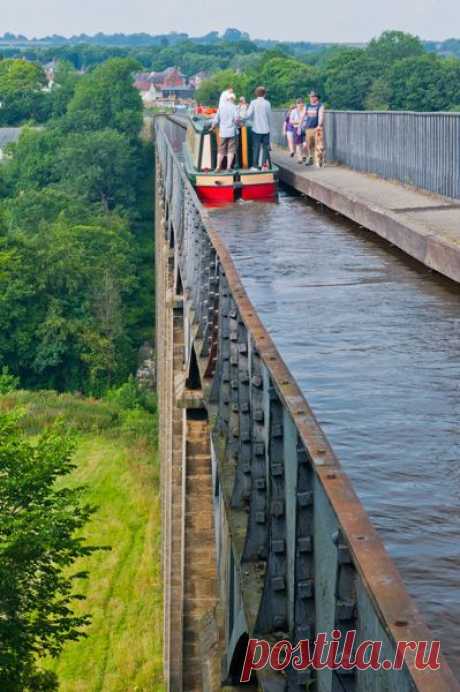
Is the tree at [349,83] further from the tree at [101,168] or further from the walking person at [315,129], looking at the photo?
the walking person at [315,129]

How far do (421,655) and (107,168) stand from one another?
8334cm

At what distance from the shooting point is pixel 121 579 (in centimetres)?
2734

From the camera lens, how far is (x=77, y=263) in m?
58.6

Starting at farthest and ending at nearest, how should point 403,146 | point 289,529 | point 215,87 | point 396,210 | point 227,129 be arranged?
point 215,87, point 227,129, point 403,146, point 396,210, point 289,529

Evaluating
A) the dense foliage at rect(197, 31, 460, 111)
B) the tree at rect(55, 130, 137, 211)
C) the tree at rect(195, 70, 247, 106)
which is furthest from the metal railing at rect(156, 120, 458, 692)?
the tree at rect(195, 70, 247, 106)

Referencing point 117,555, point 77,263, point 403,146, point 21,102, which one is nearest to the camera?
point 403,146

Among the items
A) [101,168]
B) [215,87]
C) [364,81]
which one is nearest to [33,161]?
[101,168]

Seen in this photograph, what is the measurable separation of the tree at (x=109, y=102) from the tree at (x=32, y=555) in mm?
79751

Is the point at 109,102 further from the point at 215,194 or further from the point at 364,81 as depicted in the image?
the point at 215,194

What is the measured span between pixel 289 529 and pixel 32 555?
36.0 feet

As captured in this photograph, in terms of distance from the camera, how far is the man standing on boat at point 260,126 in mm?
20312

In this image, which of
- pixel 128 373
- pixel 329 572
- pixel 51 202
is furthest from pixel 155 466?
pixel 51 202

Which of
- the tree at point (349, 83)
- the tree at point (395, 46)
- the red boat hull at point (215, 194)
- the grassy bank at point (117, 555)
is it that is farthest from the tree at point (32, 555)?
the tree at point (395, 46)

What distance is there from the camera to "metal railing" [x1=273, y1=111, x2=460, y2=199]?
52.2 feet
